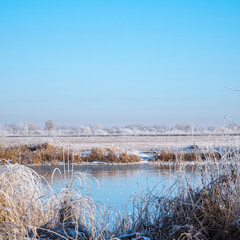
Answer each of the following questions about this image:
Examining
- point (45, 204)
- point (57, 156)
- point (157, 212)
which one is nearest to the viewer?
point (45, 204)

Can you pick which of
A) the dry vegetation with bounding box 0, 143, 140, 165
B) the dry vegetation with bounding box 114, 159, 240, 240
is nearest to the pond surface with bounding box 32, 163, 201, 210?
the dry vegetation with bounding box 114, 159, 240, 240

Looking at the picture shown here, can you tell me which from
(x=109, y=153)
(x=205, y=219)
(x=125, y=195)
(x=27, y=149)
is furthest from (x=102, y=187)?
(x=27, y=149)

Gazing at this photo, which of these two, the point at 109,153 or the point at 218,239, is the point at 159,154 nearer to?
the point at 109,153

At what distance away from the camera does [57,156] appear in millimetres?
18406

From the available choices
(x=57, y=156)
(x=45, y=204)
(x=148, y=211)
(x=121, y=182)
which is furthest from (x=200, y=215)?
(x=57, y=156)

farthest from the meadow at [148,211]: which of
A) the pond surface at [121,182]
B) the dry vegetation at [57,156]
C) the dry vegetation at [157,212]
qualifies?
the dry vegetation at [57,156]

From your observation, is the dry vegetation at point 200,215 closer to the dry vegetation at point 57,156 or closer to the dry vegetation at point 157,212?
the dry vegetation at point 157,212

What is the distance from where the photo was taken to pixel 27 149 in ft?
65.4

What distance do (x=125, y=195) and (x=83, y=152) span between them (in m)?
10.9

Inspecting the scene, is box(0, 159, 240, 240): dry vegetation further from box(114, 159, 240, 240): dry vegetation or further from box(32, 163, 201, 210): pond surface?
box(32, 163, 201, 210): pond surface

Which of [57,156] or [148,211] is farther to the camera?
[57,156]

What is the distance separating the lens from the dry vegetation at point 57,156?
Answer: 17.8 m

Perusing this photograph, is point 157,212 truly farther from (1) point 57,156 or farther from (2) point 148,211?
(1) point 57,156

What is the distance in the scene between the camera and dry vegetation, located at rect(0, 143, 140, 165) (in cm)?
1781
